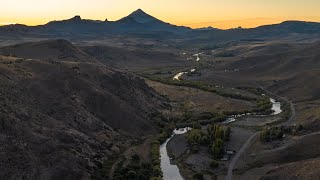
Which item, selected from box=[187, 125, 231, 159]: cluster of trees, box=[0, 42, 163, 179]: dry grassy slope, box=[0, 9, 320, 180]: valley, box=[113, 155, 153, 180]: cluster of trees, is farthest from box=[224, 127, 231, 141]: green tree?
box=[113, 155, 153, 180]: cluster of trees

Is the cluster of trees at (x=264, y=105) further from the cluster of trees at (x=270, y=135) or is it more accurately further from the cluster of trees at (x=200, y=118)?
the cluster of trees at (x=270, y=135)

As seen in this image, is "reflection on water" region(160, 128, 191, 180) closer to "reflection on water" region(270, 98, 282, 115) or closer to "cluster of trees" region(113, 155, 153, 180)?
"cluster of trees" region(113, 155, 153, 180)

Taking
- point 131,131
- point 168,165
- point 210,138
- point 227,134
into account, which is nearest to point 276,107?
point 227,134

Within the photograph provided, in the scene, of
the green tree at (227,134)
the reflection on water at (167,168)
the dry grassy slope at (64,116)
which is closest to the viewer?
the dry grassy slope at (64,116)

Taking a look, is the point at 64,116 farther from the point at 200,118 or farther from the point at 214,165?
the point at 200,118

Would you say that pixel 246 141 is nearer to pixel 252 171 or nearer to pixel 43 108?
pixel 252 171

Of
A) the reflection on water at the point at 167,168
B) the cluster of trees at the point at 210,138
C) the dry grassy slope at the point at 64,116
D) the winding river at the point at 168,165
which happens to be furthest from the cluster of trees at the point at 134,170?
the cluster of trees at the point at 210,138

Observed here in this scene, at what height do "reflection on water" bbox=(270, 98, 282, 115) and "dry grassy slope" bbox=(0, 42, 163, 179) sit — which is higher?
"dry grassy slope" bbox=(0, 42, 163, 179)
